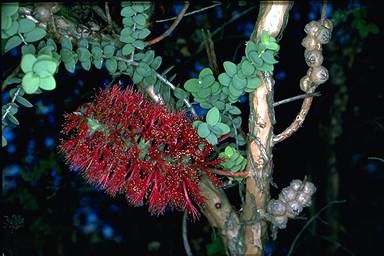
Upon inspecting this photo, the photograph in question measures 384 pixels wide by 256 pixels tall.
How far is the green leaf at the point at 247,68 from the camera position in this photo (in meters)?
0.77

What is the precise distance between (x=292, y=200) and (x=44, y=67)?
47cm

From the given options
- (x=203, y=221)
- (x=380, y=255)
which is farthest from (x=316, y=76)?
(x=380, y=255)

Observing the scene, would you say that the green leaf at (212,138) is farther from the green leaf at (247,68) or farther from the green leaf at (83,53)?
the green leaf at (83,53)

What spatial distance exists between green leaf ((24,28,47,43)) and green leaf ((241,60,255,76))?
0.94 ft

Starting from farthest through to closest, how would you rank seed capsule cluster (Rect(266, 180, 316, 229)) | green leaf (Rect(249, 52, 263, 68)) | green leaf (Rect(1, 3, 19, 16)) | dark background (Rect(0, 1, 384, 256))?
1. dark background (Rect(0, 1, 384, 256))
2. seed capsule cluster (Rect(266, 180, 316, 229))
3. green leaf (Rect(249, 52, 263, 68))
4. green leaf (Rect(1, 3, 19, 16))

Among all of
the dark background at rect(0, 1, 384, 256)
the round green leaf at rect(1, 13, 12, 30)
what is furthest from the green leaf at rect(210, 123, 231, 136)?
the dark background at rect(0, 1, 384, 256)

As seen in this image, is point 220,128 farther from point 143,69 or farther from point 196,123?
point 143,69

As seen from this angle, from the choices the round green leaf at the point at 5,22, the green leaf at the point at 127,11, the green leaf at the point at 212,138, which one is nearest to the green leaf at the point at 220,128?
the green leaf at the point at 212,138

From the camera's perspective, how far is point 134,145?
2.55 ft

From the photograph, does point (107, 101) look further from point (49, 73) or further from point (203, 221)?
point (203, 221)

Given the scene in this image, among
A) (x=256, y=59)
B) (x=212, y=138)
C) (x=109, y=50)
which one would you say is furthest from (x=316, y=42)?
(x=109, y=50)

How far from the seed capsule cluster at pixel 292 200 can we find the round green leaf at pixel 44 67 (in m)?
0.45

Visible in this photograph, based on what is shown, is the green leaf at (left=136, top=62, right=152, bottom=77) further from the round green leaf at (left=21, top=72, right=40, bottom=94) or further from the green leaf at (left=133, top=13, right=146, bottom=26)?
the round green leaf at (left=21, top=72, right=40, bottom=94)

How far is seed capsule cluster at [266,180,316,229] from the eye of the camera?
893mm
